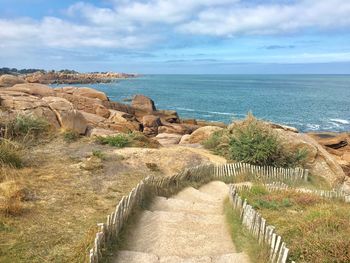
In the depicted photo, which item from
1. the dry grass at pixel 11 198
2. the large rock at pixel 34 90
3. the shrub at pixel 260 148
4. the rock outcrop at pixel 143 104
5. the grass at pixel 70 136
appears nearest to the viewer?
the dry grass at pixel 11 198

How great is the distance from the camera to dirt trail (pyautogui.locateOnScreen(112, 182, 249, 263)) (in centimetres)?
721

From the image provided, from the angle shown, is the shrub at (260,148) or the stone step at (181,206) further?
the shrub at (260,148)

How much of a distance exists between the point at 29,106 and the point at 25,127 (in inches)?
171

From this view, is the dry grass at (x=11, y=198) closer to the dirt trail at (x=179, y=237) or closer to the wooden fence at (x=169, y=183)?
the wooden fence at (x=169, y=183)

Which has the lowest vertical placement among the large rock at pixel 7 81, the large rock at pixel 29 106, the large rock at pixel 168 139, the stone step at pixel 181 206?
the large rock at pixel 168 139

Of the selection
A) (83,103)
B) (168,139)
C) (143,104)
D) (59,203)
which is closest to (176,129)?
(168,139)

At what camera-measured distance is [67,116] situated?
22.1 metres

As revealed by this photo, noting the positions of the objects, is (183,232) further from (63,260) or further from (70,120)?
(70,120)

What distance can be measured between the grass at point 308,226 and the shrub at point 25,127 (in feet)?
35.5

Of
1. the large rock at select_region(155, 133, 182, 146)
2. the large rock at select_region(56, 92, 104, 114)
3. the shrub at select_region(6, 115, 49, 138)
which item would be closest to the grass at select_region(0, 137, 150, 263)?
the shrub at select_region(6, 115, 49, 138)

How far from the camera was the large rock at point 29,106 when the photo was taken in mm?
21250

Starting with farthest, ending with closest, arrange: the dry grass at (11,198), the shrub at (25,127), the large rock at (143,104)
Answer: the large rock at (143,104) → the shrub at (25,127) → the dry grass at (11,198)

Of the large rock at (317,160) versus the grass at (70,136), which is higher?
the grass at (70,136)

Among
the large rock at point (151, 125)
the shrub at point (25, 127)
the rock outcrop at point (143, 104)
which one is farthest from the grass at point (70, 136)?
the rock outcrop at point (143, 104)
